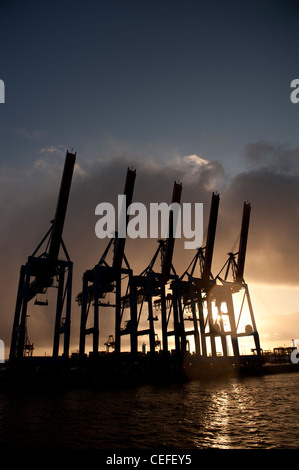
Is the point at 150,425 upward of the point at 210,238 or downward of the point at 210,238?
downward

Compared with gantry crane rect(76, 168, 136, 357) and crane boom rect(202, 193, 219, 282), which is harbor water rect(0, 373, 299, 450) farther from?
crane boom rect(202, 193, 219, 282)

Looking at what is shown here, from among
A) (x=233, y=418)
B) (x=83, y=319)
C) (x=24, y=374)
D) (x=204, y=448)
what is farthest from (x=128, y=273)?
(x=204, y=448)

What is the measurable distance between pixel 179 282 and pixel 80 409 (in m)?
33.5

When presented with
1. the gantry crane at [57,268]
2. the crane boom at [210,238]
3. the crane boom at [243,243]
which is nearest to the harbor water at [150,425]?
the gantry crane at [57,268]

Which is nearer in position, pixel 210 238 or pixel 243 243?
pixel 210 238

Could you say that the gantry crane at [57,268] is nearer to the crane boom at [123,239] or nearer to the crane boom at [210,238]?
the crane boom at [123,239]

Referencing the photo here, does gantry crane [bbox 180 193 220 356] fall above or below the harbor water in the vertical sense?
above

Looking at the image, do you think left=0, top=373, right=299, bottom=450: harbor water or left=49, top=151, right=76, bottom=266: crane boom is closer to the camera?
left=0, top=373, right=299, bottom=450: harbor water

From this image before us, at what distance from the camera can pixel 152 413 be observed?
15344 millimetres

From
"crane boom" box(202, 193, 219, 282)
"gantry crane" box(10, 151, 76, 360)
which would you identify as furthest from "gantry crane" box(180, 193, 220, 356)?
"gantry crane" box(10, 151, 76, 360)

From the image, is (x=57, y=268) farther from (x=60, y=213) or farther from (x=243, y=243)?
(x=243, y=243)

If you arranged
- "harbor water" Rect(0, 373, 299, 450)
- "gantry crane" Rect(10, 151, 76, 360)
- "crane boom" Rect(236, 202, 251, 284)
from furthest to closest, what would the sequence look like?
"crane boom" Rect(236, 202, 251, 284) → "gantry crane" Rect(10, 151, 76, 360) → "harbor water" Rect(0, 373, 299, 450)

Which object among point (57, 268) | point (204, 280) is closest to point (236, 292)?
point (204, 280)
